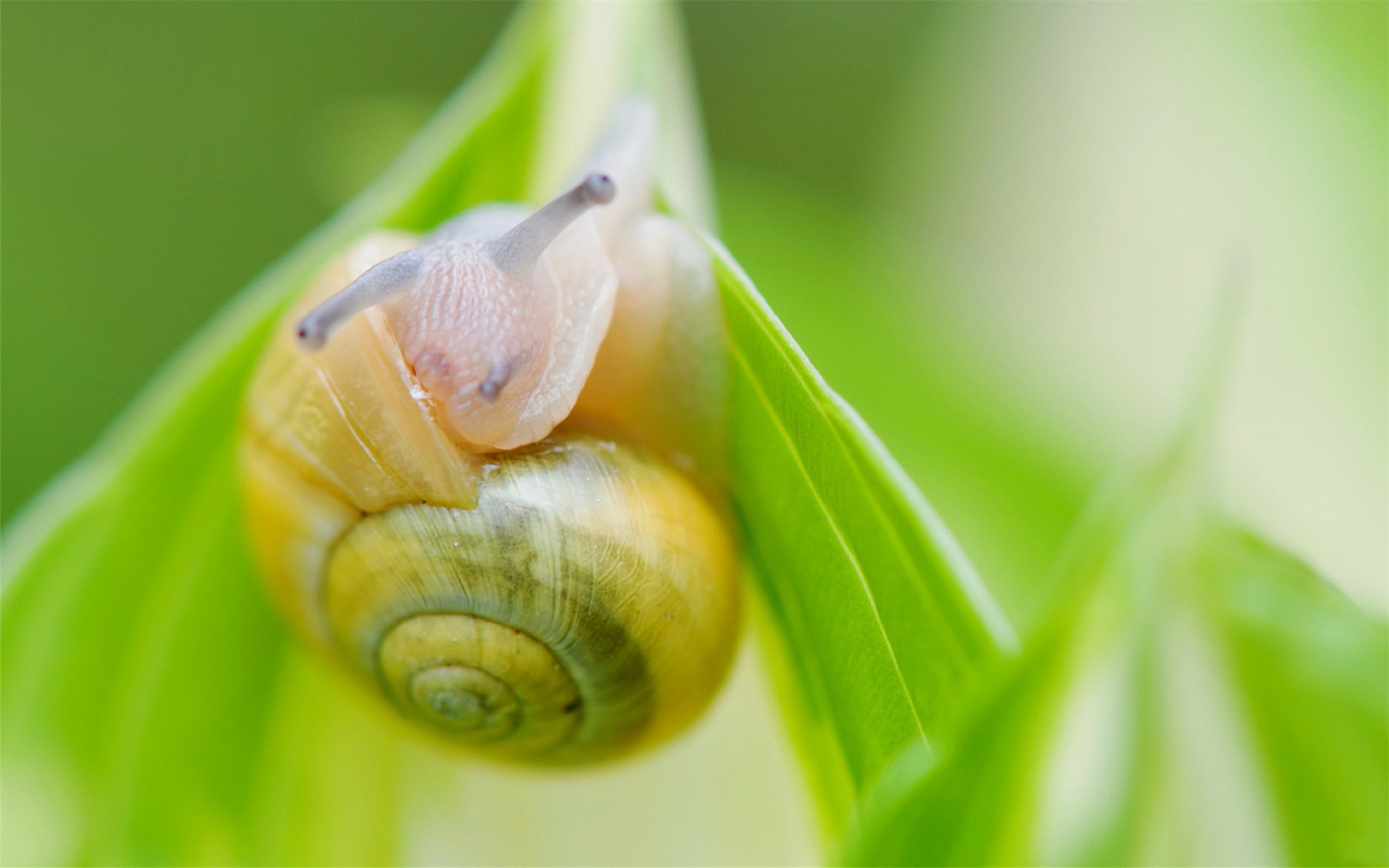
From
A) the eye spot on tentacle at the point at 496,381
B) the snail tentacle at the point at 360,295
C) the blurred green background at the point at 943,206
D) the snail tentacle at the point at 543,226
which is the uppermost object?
the blurred green background at the point at 943,206

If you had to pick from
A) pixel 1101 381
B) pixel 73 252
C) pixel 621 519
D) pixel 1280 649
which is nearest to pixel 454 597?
pixel 621 519

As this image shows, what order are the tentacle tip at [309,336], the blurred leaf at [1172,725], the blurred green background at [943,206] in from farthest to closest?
the blurred green background at [943,206] → the tentacle tip at [309,336] → the blurred leaf at [1172,725]

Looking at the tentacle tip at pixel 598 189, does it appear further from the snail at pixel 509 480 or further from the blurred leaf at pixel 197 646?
the blurred leaf at pixel 197 646

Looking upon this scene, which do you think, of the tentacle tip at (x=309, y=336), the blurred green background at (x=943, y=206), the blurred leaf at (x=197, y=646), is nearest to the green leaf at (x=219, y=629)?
the blurred leaf at (x=197, y=646)

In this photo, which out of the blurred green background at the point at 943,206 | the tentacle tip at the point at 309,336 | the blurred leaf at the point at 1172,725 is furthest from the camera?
the blurred green background at the point at 943,206

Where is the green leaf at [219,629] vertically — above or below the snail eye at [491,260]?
below

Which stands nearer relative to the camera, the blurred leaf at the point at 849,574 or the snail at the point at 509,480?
the blurred leaf at the point at 849,574

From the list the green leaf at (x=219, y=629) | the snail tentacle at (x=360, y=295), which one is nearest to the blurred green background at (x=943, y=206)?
the green leaf at (x=219, y=629)
